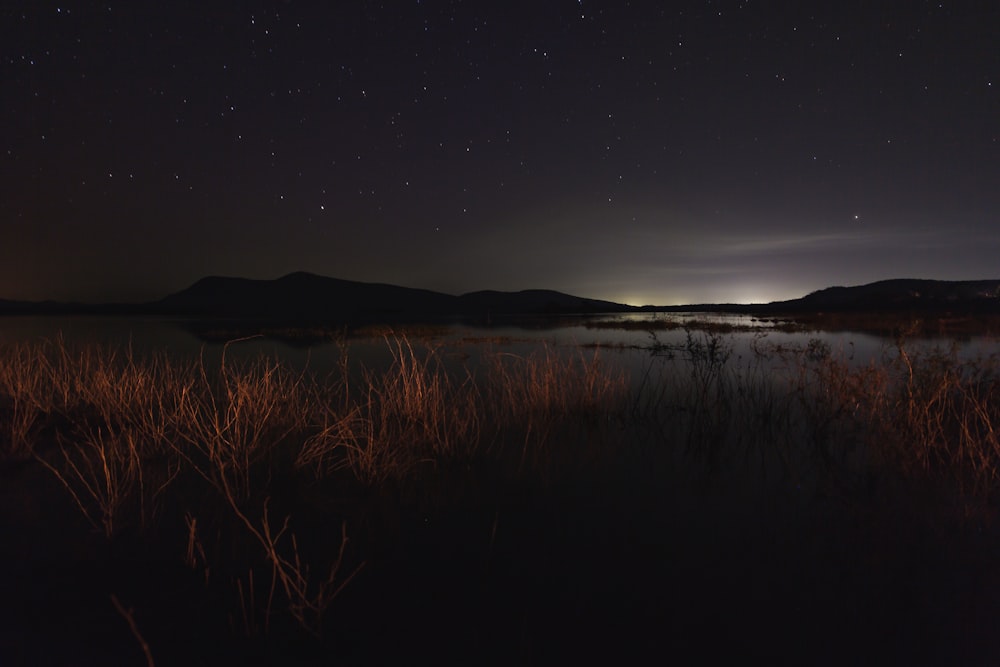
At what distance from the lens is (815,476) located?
208 inches

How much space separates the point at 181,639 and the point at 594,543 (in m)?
2.95

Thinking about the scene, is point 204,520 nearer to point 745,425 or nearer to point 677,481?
point 677,481

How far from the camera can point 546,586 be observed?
3.29 m

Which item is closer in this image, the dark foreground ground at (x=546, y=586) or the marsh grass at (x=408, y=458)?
the dark foreground ground at (x=546, y=586)

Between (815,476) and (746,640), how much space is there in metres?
3.24

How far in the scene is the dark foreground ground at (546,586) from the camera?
8.86ft

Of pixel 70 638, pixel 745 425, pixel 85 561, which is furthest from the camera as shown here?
pixel 745 425

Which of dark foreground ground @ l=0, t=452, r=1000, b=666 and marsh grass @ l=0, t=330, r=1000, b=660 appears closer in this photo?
dark foreground ground @ l=0, t=452, r=1000, b=666

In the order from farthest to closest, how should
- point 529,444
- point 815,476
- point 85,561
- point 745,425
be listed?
point 745,425 → point 529,444 → point 815,476 → point 85,561

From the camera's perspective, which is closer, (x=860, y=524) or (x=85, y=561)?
(x=85, y=561)

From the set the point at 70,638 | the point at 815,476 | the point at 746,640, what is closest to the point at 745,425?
the point at 815,476

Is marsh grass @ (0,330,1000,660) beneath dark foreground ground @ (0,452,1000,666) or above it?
above

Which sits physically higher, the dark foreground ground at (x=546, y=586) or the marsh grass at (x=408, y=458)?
the marsh grass at (x=408, y=458)

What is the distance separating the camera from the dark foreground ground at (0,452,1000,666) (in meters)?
2.70
